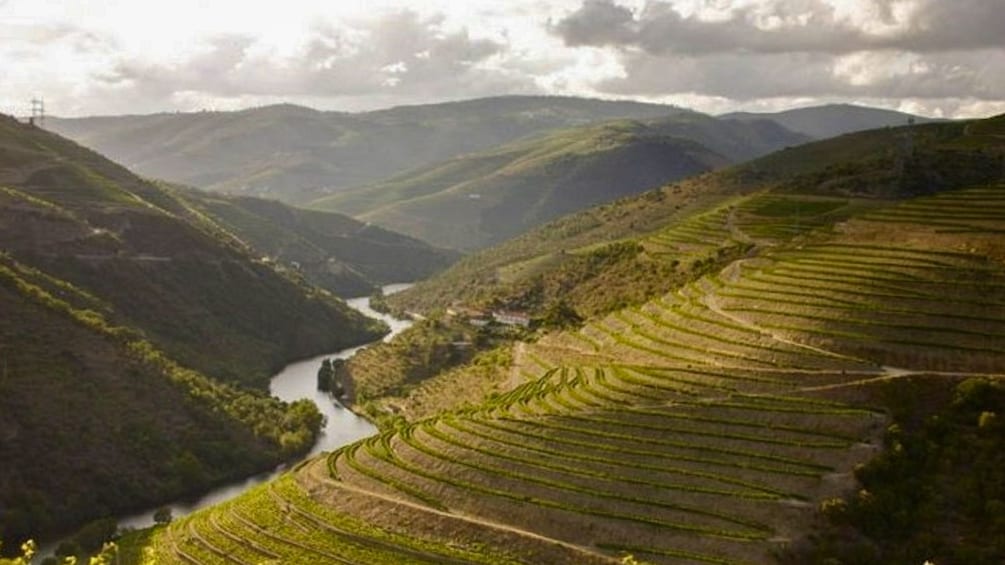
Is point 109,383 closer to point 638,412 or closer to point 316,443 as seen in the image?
point 316,443

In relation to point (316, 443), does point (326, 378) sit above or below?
above

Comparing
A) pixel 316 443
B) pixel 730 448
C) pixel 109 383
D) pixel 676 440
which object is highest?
pixel 730 448

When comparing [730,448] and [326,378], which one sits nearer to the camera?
[730,448]

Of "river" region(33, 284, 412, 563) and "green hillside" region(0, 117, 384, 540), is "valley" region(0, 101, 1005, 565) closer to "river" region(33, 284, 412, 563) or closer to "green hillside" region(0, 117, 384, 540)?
"green hillside" region(0, 117, 384, 540)

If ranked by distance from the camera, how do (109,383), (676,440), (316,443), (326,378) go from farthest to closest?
1. (326,378)
2. (316,443)
3. (109,383)
4. (676,440)

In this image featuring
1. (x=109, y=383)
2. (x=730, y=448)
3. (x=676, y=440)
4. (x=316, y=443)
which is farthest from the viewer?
(x=316, y=443)

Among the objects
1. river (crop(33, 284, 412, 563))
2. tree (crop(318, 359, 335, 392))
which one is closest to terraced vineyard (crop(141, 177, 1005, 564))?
river (crop(33, 284, 412, 563))

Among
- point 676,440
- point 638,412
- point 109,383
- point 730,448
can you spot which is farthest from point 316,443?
point 730,448
